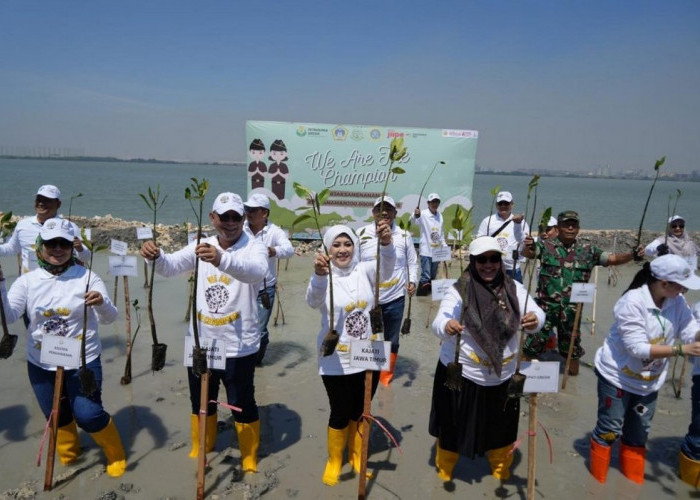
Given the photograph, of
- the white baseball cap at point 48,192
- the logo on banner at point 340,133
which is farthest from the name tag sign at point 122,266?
the logo on banner at point 340,133

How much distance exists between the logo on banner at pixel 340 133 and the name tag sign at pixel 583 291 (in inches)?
351

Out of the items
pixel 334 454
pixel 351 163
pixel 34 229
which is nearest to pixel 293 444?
pixel 334 454

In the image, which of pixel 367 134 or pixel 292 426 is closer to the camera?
pixel 292 426

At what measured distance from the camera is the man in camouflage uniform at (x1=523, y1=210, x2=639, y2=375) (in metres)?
4.79

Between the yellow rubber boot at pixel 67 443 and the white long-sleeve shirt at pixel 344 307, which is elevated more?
the white long-sleeve shirt at pixel 344 307

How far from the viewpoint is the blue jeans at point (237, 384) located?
3.10m

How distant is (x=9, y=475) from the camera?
325cm

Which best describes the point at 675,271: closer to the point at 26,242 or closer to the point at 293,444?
the point at 293,444

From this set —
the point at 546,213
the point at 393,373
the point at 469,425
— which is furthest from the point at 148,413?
the point at 546,213

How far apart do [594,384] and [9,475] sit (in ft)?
19.0

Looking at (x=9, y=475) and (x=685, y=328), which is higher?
(x=685, y=328)

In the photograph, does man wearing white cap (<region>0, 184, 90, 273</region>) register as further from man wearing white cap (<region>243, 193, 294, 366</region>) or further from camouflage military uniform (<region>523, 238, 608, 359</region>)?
camouflage military uniform (<region>523, 238, 608, 359</region>)

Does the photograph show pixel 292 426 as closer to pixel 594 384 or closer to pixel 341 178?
pixel 594 384

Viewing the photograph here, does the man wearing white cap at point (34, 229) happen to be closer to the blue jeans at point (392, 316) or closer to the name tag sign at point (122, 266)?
the name tag sign at point (122, 266)
